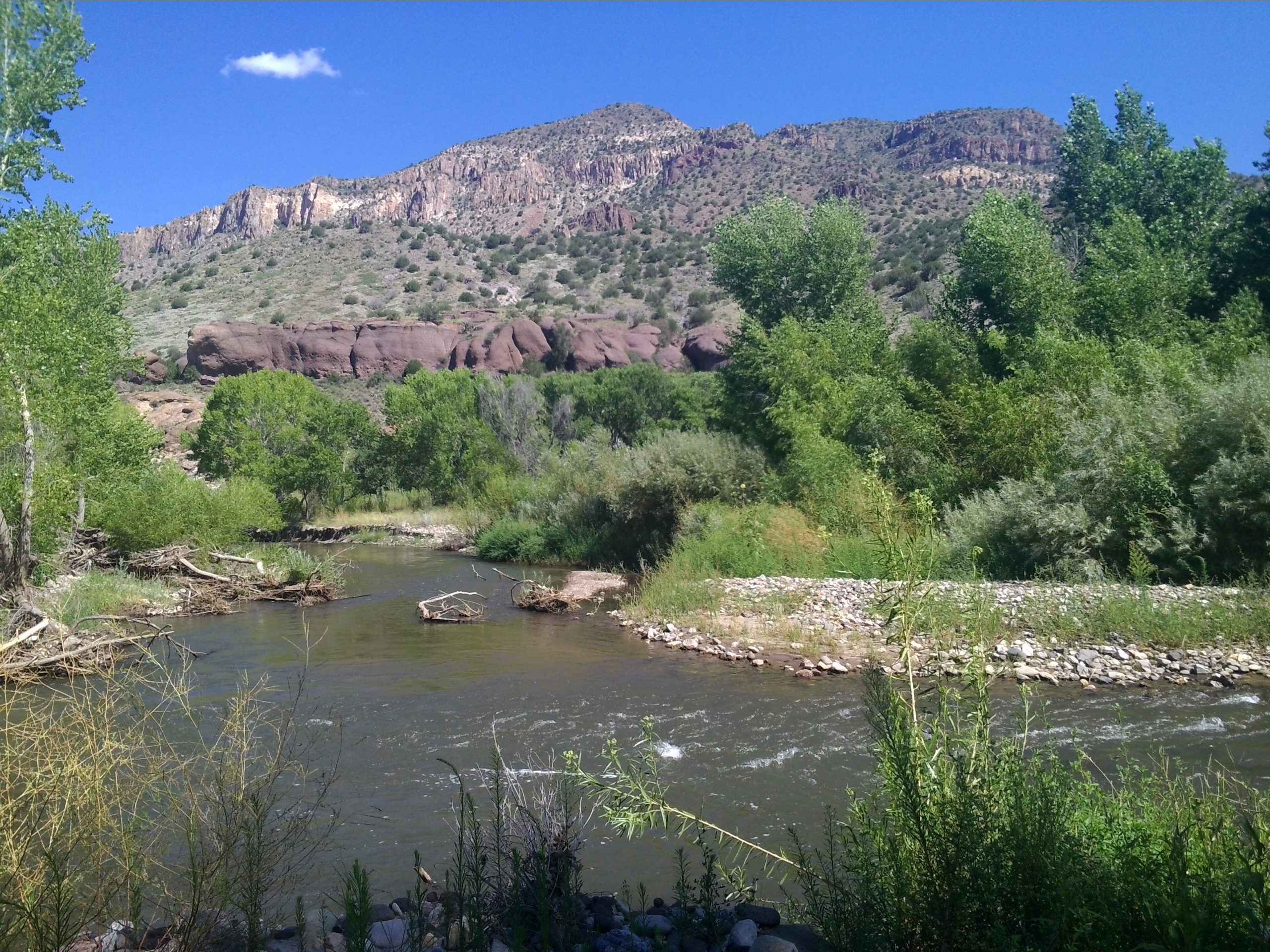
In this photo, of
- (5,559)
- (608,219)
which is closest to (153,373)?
(5,559)

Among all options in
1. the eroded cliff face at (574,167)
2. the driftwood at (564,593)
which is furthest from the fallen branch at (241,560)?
the eroded cliff face at (574,167)

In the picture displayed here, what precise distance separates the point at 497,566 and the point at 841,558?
14.0 m

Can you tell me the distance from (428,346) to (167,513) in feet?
181

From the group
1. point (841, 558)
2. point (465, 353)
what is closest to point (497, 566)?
point (841, 558)

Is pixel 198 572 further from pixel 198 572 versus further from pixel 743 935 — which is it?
pixel 743 935

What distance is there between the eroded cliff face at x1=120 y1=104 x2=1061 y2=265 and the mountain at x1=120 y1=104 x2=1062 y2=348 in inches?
13.1

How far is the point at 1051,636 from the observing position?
12422 millimetres

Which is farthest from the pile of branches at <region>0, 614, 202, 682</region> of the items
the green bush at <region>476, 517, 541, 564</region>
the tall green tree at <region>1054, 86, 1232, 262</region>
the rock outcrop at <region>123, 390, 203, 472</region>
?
the rock outcrop at <region>123, 390, 203, 472</region>

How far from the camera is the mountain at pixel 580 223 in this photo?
79438 millimetres

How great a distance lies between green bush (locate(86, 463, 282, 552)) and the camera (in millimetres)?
20953

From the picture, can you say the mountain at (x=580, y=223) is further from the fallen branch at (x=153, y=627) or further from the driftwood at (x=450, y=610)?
the fallen branch at (x=153, y=627)

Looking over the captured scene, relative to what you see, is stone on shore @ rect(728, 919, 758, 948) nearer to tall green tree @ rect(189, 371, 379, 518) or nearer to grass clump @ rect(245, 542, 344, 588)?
grass clump @ rect(245, 542, 344, 588)

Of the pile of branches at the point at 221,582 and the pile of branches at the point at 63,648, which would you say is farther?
the pile of branches at the point at 221,582

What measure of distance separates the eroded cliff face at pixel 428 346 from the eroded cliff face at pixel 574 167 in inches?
1238
